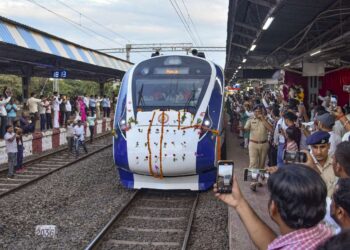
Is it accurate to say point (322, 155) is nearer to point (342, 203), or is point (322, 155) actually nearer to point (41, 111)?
point (342, 203)

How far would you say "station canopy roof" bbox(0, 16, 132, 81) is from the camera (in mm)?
13273

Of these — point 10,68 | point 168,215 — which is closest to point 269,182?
point 168,215

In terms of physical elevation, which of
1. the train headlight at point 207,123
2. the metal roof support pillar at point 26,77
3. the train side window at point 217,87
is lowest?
the train headlight at point 207,123

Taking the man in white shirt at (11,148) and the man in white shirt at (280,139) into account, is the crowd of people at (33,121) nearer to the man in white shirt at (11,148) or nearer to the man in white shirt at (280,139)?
the man in white shirt at (11,148)

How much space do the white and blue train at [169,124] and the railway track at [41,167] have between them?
2.83m

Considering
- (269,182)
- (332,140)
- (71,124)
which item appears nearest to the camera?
(269,182)

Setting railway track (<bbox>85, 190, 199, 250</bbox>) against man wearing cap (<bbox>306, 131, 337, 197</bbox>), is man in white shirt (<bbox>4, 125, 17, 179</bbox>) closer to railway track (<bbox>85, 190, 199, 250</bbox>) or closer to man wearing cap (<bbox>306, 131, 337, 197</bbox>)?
railway track (<bbox>85, 190, 199, 250</bbox>)

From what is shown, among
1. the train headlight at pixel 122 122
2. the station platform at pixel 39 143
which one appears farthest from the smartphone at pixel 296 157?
the station platform at pixel 39 143

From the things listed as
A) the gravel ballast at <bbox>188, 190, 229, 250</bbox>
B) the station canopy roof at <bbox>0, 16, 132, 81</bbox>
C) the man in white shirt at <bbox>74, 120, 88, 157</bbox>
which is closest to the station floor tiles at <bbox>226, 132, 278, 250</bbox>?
the gravel ballast at <bbox>188, 190, 229, 250</bbox>

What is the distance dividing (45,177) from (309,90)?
1397cm

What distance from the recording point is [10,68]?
19547mm

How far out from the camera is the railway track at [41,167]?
10513 millimetres

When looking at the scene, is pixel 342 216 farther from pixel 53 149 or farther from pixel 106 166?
pixel 53 149

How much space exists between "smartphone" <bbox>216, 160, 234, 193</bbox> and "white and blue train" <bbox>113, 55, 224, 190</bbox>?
5.55 metres
